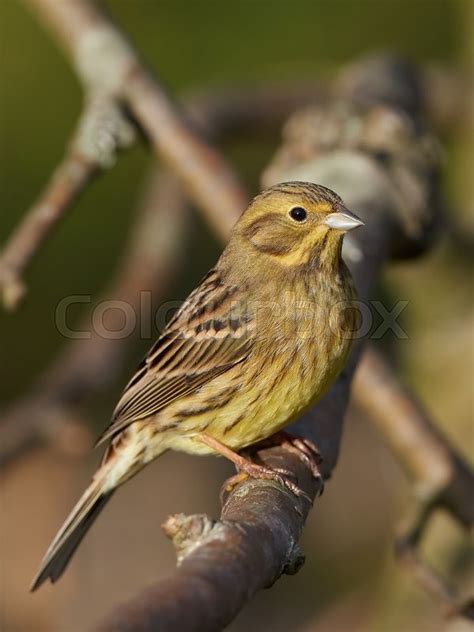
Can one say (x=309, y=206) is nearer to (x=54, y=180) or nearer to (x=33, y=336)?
(x=54, y=180)

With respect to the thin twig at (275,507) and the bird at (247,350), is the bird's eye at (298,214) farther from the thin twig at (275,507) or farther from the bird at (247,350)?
the thin twig at (275,507)

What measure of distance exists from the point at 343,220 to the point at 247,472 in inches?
33.3

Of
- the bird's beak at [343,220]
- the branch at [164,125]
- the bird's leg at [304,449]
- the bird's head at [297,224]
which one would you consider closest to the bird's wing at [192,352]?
the bird's head at [297,224]

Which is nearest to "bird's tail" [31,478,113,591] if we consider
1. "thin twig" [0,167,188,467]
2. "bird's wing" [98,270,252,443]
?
"bird's wing" [98,270,252,443]

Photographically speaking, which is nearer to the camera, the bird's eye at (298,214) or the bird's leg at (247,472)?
the bird's leg at (247,472)

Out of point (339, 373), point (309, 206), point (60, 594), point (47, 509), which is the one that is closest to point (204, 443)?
point (339, 373)

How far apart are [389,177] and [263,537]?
2.41 metres

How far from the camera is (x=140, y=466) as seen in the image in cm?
386

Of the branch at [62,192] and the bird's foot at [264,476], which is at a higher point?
the branch at [62,192]

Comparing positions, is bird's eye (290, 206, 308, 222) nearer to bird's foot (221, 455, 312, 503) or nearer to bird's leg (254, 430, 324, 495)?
bird's leg (254, 430, 324, 495)

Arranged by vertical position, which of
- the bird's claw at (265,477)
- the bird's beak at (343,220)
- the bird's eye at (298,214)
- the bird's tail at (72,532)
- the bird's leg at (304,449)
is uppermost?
the bird's eye at (298,214)

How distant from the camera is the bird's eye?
361 cm

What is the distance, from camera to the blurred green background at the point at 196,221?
20.4 feet

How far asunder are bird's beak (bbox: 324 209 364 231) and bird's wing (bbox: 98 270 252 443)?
0.40m
